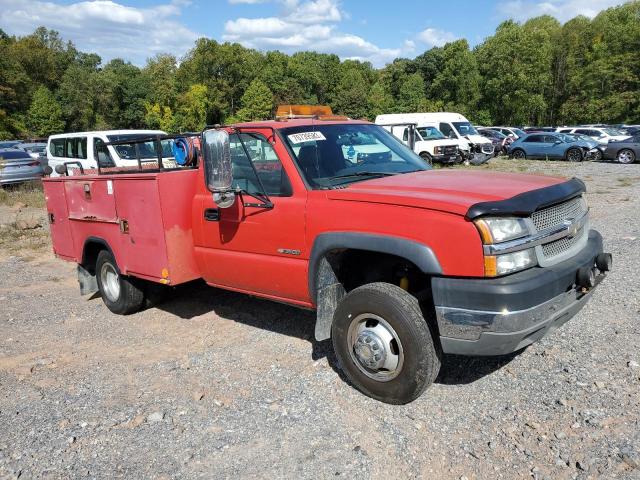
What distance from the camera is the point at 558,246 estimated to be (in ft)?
11.7

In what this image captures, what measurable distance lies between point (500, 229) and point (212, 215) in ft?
8.17

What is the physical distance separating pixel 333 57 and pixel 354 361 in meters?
91.2

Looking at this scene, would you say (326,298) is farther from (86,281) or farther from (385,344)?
(86,281)

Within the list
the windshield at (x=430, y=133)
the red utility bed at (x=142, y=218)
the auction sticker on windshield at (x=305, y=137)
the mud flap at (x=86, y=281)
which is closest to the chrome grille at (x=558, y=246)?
the auction sticker on windshield at (x=305, y=137)

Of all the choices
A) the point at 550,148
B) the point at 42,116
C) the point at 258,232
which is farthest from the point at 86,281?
the point at 42,116

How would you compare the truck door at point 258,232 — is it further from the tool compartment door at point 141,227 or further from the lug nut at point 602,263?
the lug nut at point 602,263

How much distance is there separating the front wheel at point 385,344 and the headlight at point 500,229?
2.22 feet

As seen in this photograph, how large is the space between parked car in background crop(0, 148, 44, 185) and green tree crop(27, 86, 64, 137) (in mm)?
47759

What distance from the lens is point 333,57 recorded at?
89.6 metres

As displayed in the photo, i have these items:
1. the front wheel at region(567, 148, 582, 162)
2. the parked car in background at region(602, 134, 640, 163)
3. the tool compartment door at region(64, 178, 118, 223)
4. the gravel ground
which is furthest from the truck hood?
the front wheel at region(567, 148, 582, 162)

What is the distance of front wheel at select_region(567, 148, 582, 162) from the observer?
82.0 ft

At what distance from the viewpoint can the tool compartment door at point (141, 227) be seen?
4.86 m

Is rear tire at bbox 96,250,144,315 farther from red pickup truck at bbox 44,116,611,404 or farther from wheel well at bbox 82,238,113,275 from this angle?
red pickup truck at bbox 44,116,611,404

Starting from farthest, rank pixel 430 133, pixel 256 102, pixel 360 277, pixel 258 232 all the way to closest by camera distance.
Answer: pixel 256 102
pixel 430 133
pixel 258 232
pixel 360 277
